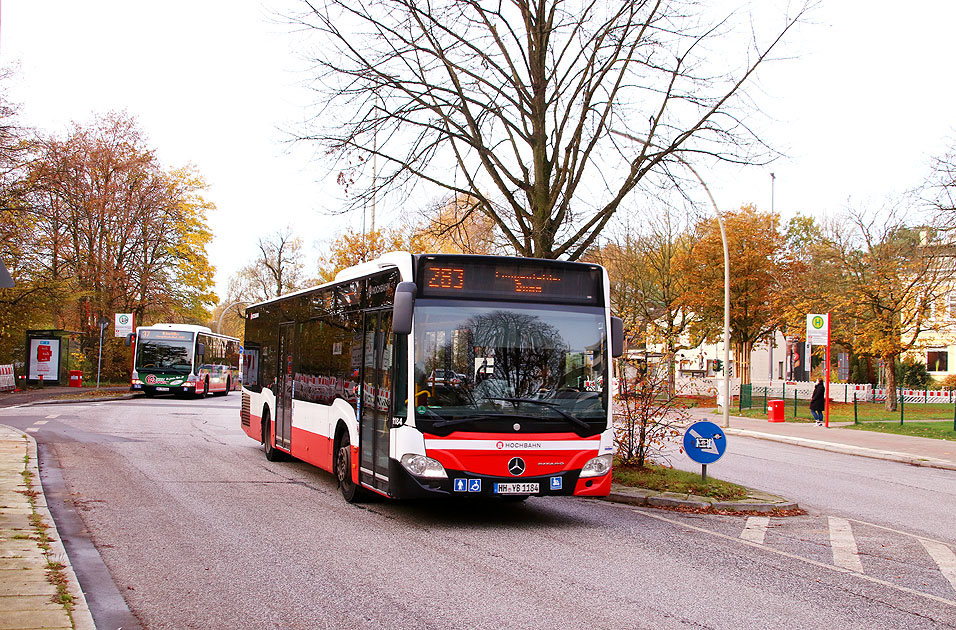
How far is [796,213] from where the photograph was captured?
75.0 metres

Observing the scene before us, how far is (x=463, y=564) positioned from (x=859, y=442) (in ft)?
68.6

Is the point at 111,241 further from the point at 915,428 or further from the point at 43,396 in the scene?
the point at 915,428

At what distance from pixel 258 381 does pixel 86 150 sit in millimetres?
32626

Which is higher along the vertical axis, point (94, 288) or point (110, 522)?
point (94, 288)

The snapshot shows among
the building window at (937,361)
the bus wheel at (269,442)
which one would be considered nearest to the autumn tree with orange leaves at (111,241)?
the bus wheel at (269,442)

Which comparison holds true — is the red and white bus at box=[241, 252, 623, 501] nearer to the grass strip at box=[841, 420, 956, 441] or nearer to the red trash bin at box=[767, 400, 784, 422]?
the grass strip at box=[841, 420, 956, 441]

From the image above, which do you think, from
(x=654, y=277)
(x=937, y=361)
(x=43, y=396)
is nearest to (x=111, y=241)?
(x=43, y=396)

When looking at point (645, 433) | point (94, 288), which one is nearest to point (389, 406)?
point (645, 433)

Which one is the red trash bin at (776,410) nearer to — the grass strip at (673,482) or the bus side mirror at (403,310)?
the grass strip at (673,482)

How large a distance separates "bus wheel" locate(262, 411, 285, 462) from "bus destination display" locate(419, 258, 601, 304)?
704 centimetres

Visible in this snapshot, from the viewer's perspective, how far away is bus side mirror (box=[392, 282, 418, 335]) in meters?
9.09

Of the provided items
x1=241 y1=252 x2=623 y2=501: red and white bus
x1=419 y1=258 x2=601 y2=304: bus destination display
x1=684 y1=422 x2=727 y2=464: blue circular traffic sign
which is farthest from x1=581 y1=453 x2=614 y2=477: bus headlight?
x1=684 y1=422 x2=727 y2=464: blue circular traffic sign

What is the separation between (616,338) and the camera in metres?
10.2

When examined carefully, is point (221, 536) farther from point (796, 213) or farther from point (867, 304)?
point (796, 213)
